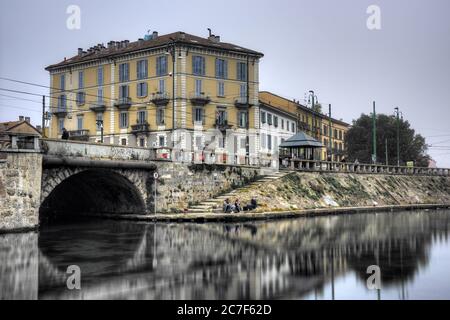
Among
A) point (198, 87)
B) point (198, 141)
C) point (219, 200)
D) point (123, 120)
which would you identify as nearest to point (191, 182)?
point (219, 200)

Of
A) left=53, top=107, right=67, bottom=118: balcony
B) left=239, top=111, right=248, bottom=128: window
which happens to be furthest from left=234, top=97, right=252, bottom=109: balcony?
left=53, top=107, right=67, bottom=118: balcony

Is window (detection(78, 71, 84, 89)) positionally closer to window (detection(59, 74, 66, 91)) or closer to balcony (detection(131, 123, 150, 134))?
window (detection(59, 74, 66, 91))

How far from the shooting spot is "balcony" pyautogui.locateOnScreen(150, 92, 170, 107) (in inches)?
2484

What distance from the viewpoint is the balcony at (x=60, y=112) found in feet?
237

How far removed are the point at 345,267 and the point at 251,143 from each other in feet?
166

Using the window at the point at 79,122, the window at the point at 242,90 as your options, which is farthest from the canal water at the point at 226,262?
the window at the point at 79,122

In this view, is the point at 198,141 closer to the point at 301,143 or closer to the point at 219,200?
the point at 301,143

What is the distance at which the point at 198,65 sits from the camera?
64312 millimetres

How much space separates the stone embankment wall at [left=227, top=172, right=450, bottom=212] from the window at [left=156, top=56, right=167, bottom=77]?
77.9 feet

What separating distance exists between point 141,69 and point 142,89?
2694mm

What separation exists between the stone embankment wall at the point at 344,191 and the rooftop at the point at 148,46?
899 inches

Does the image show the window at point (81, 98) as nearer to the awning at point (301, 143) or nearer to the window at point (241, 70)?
the window at point (241, 70)
